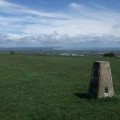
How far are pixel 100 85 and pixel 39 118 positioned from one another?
12.3 feet

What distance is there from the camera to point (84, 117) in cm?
1095

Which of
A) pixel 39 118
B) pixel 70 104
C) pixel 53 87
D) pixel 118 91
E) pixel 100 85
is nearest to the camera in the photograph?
pixel 39 118

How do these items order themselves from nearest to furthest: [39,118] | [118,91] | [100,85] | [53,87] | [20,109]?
[39,118] < [20,109] < [100,85] < [118,91] < [53,87]

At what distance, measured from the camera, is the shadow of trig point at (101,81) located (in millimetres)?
13742

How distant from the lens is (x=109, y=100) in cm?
1353

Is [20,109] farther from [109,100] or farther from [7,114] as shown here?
[109,100]

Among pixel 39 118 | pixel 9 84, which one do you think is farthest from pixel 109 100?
pixel 9 84

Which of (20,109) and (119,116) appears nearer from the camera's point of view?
(119,116)

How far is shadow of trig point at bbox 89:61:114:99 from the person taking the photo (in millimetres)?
13742

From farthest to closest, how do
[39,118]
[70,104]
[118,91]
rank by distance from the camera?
1. [118,91]
2. [70,104]
3. [39,118]

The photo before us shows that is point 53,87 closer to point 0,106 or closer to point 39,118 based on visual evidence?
point 0,106

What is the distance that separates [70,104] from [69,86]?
4985 millimetres

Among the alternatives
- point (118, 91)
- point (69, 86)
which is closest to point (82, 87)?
point (69, 86)

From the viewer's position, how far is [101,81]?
45.3ft
